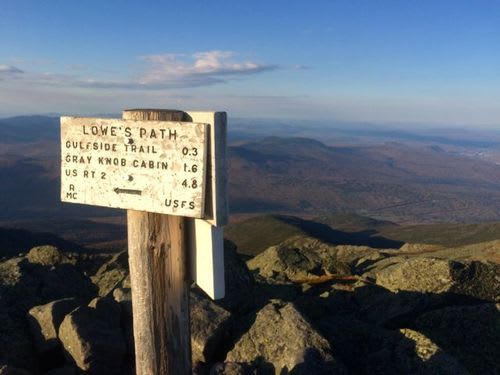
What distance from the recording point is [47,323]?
9109mm

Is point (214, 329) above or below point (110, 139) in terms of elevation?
below

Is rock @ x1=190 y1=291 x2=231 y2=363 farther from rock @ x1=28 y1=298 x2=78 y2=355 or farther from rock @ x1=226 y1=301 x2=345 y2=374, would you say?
rock @ x1=28 y1=298 x2=78 y2=355

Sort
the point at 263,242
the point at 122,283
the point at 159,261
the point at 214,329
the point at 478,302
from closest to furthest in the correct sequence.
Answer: the point at 159,261
the point at 214,329
the point at 478,302
the point at 122,283
the point at 263,242

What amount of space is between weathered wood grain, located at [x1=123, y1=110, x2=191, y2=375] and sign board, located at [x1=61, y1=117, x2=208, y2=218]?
382 millimetres

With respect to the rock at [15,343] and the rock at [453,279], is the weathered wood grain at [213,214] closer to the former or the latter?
the rock at [15,343]

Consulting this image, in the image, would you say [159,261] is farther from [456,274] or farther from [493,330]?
[456,274]

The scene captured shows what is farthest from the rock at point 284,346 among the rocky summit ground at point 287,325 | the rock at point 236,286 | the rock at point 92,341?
the rock at point 92,341

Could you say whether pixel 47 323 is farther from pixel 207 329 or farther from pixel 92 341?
pixel 207 329

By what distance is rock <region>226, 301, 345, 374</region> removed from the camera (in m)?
7.80

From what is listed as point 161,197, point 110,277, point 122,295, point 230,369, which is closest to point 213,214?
point 161,197

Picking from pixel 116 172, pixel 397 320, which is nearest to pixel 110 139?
pixel 116 172

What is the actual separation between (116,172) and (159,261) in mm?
1278

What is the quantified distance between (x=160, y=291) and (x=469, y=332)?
645 centimetres

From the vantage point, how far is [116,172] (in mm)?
6129
